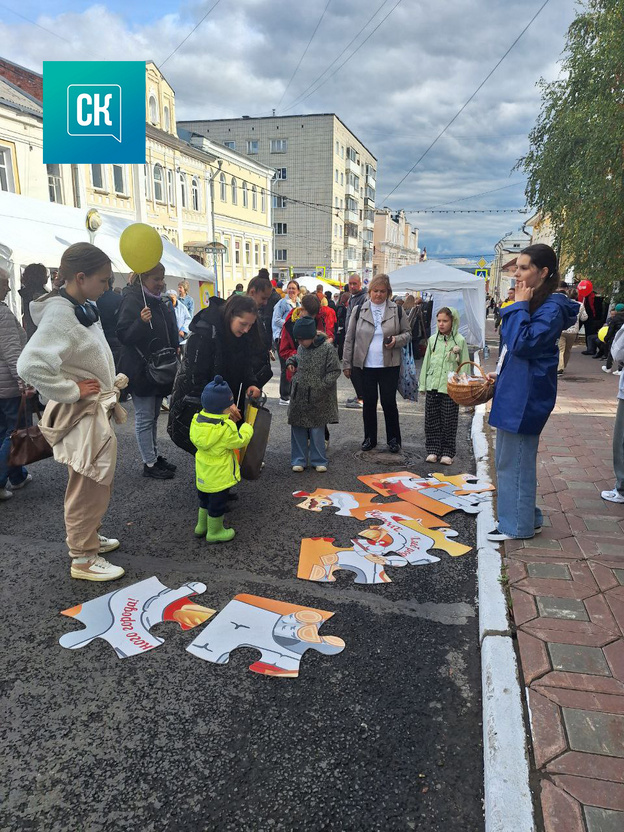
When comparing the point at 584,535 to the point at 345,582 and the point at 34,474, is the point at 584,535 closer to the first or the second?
the point at 345,582

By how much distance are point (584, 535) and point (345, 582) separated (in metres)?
1.86

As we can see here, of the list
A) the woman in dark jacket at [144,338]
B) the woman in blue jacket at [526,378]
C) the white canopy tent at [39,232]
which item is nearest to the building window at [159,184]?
the white canopy tent at [39,232]

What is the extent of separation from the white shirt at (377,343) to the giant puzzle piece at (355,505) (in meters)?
1.64

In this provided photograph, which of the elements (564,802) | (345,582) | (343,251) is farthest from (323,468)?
(343,251)

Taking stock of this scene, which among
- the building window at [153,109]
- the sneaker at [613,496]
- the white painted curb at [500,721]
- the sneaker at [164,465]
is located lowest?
the white painted curb at [500,721]

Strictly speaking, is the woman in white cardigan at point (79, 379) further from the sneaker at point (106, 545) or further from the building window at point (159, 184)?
the building window at point (159, 184)

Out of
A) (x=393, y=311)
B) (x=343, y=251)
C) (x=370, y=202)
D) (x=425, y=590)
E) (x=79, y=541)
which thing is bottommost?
(x=425, y=590)

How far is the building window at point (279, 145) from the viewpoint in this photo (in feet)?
188

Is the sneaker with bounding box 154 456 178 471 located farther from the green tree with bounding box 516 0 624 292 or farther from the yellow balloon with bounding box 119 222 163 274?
the green tree with bounding box 516 0 624 292

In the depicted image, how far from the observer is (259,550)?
405cm

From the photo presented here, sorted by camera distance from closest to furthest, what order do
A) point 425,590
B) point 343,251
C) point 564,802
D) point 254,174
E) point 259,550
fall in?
point 564,802, point 425,590, point 259,550, point 254,174, point 343,251

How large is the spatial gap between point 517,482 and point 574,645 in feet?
4.29

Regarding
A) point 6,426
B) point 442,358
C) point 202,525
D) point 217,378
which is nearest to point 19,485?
point 6,426

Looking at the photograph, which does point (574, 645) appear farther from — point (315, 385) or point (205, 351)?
point (315, 385)
